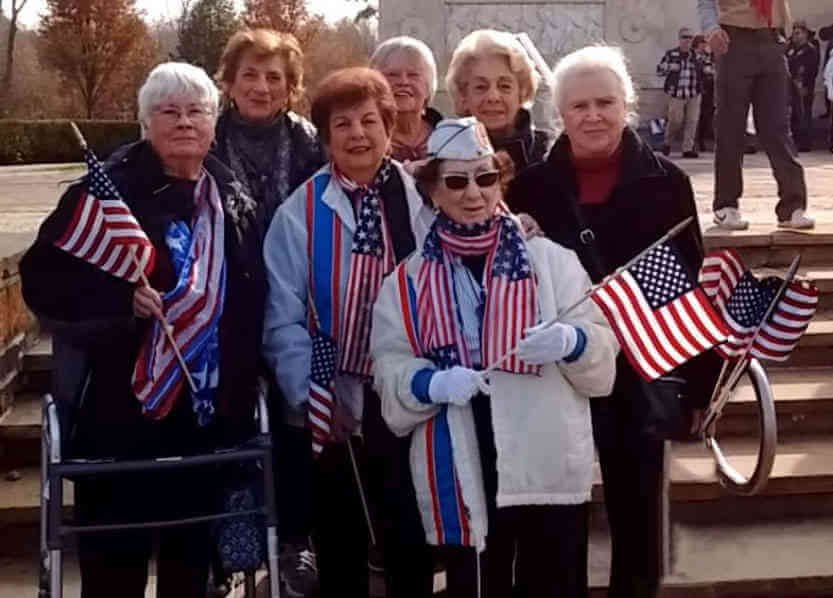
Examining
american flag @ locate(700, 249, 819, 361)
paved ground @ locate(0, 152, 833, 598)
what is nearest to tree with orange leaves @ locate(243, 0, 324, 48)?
paved ground @ locate(0, 152, 833, 598)

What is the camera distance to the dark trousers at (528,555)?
11.8ft

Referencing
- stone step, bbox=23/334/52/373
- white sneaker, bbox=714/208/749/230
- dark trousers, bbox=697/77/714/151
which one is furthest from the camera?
dark trousers, bbox=697/77/714/151

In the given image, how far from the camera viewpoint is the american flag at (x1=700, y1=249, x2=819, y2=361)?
12.4 feet

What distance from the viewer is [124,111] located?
38.8 meters

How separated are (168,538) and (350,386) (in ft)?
2.39

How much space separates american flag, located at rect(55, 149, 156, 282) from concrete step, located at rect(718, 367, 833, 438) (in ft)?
10.2

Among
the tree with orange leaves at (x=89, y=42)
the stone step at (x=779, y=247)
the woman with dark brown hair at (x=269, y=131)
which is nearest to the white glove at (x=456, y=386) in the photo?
the woman with dark brown hair at (x=269, y=131)

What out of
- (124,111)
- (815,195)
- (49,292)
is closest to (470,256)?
(49,292)

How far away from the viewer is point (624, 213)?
384cm

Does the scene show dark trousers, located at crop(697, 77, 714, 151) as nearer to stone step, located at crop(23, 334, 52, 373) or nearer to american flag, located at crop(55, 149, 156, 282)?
stone step, located at crop(23, 334, 52, 373)

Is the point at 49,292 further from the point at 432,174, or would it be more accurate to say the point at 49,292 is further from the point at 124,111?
the point at 124,111

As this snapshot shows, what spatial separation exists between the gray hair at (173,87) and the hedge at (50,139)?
830 inches

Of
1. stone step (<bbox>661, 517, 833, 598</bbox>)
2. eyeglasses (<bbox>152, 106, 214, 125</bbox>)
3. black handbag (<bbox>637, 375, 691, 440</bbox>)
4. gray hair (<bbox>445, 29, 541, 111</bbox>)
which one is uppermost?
gray hair (<bbox>445, 29, 541, 111</bbox>)

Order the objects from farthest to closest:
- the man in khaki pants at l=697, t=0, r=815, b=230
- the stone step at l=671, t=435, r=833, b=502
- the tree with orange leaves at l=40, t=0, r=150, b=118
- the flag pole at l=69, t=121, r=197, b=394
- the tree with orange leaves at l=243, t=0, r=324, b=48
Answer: the tree with orange leaves at l=243, t=0, r=324, b=48 < the tree with orange leaves at l=40, t=0, r=150, b=118 < the man in khaki pants at l=697, t=0, r=815, b=230 < the stone step at l=671, t=435, r=833, b=502 < the flag pole at l=69, t=121, r=197, b=394
